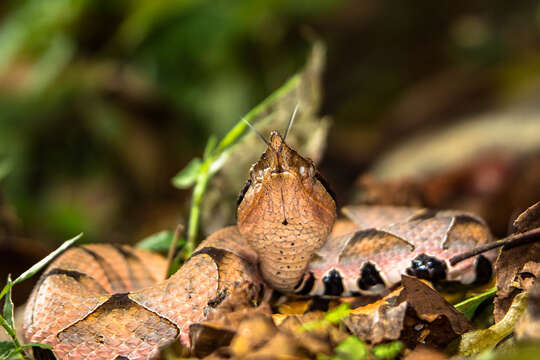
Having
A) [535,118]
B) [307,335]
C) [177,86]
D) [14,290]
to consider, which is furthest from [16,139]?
[535,118]

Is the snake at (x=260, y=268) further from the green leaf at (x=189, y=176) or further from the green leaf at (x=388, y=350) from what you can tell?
the green leaf at (x=388, y=350)

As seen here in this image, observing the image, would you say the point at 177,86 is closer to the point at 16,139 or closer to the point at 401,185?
the point at 16,139

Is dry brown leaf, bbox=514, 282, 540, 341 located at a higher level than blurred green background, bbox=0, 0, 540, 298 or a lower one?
lower

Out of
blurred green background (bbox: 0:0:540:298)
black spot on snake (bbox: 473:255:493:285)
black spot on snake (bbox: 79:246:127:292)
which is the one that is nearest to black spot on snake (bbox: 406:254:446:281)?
black spot on snake (bbox: 473:255:493:285)

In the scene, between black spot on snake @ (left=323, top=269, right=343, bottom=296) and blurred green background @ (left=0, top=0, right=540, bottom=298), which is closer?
black spot on snake @ (left=323, top=269, right=343, bottom=296)

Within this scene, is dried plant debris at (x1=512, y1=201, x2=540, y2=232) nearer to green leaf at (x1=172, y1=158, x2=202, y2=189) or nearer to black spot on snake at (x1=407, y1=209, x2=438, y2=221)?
black spot on snake at (x1=407, y1=209, x2=438, y2=221)

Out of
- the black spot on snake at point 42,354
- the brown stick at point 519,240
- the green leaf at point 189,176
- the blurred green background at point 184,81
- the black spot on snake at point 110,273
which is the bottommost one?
the black spot on snake at point 42,354

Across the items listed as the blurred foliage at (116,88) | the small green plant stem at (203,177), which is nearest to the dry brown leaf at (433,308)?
the small green plant stem at (203,177)
